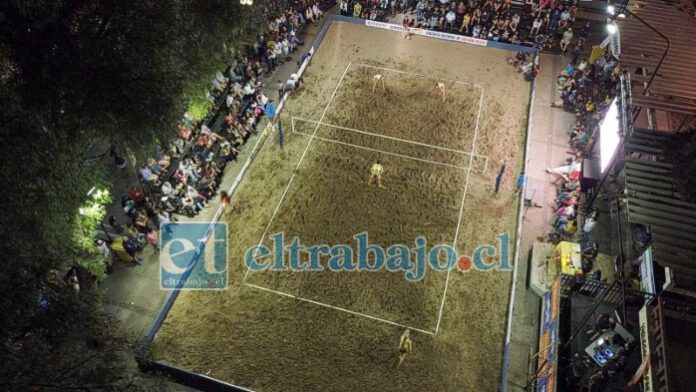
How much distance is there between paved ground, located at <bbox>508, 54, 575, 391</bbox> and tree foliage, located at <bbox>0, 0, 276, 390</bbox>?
11.0 m

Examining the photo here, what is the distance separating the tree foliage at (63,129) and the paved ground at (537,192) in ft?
36.0

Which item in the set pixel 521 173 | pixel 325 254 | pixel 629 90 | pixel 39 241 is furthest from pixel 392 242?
pixel 39 241

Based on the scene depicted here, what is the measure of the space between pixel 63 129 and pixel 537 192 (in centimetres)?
1611

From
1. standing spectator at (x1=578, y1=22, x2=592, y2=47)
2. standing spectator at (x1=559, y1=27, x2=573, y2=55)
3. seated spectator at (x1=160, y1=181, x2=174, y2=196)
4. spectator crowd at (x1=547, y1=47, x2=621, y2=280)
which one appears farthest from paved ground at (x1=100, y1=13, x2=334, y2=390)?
standing spectator at (x1=578, y1=22, x2=592, y2=47)

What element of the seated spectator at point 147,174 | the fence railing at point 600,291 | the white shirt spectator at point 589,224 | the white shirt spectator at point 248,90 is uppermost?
the white shirt spectator at point 248,90

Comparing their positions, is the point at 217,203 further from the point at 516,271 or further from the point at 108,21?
the point at 516,271

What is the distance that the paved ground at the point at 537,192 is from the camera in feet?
48.1

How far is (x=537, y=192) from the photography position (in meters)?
19.2

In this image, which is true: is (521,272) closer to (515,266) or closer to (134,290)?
(515,266)

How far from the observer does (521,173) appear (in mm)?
19453

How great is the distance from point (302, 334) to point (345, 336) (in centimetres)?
127

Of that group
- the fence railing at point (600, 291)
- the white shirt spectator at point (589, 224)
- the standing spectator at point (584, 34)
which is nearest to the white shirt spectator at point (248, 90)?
the white shirt spectator at point (589, 224)

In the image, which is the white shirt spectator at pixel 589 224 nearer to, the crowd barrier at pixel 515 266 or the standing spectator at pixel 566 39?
the crowd barrier at pixel 515 266

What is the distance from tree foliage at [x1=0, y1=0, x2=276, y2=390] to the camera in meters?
9.34
